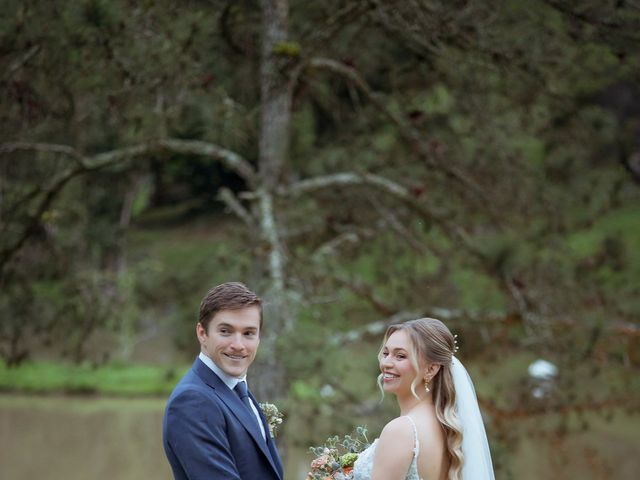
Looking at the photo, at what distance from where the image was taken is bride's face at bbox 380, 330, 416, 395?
2711 millimetres

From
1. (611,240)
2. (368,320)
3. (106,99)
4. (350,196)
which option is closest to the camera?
(106,99)

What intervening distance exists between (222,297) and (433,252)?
565 centimetres

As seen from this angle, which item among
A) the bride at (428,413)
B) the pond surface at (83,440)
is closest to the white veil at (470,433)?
the bride at (428,413)

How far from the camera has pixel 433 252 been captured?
8.12m

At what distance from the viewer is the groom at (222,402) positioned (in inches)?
98.1

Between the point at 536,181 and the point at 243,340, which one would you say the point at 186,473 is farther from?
the point at 536,181

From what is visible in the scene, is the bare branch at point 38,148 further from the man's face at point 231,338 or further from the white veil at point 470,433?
the white veil at point 470,433

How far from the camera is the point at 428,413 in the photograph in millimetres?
2713

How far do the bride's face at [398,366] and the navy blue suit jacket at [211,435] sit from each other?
0.38 m

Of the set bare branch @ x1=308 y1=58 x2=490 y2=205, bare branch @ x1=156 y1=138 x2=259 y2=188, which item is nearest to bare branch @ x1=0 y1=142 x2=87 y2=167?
bare branch @ x1=156 y1=138 x2=259 y2=188

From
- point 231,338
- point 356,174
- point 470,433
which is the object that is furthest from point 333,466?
point 356,174

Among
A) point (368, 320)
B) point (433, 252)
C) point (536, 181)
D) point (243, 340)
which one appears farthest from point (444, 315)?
point (243, 340)

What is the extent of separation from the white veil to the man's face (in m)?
0.60

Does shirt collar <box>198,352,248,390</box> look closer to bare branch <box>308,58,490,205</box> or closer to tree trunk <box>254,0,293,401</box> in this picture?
tree trunk <box>254,0,293,401</box>
